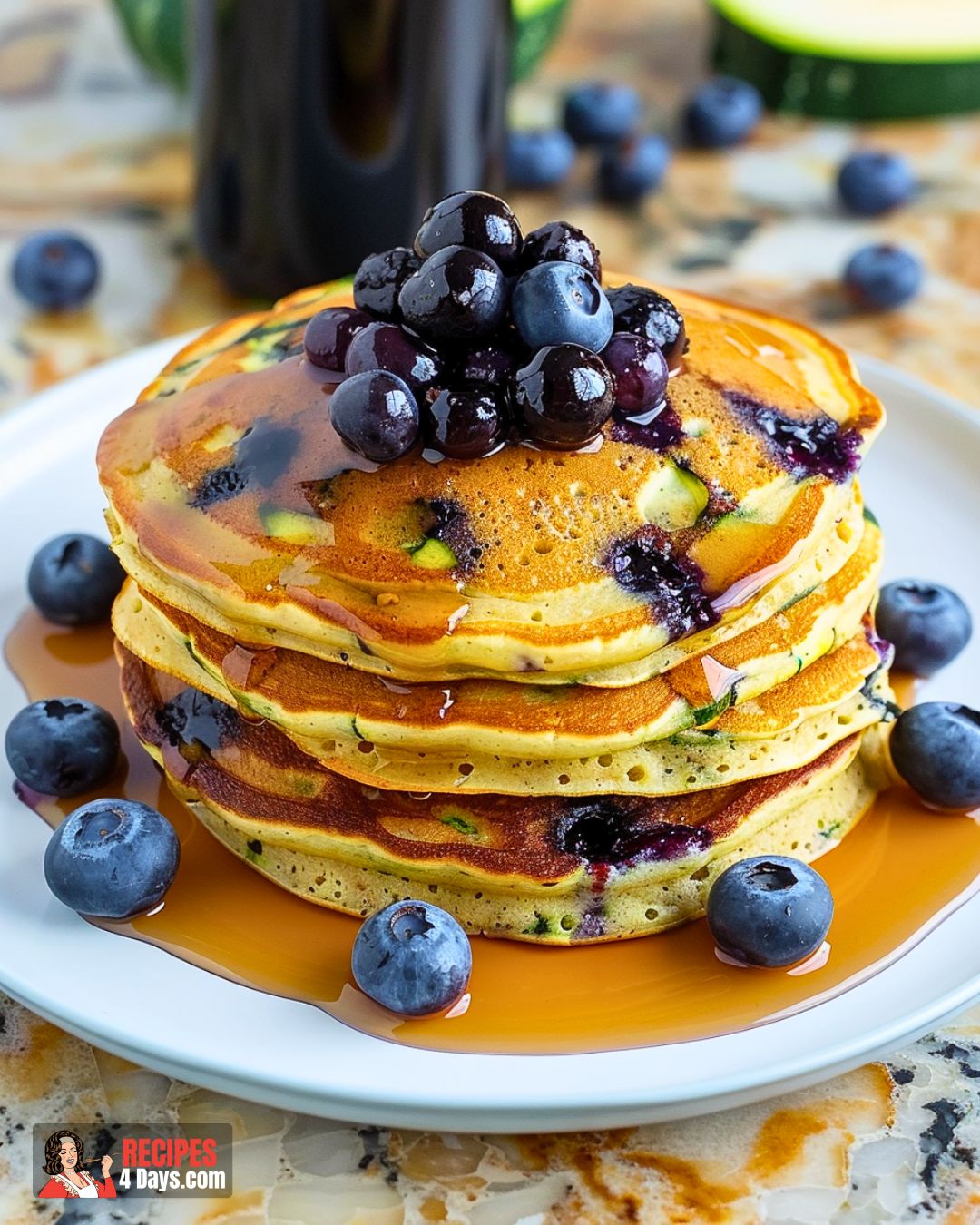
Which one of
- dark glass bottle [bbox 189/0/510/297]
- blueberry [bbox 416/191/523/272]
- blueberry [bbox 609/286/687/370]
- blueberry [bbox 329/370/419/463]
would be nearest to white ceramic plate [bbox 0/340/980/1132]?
blueberry [bbox 329/370/419/463]

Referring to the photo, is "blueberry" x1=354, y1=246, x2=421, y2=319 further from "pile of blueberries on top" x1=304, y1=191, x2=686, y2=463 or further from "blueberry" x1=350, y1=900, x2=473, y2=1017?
"blueberry" x1=350, y1=900, x2=473, y2=1017

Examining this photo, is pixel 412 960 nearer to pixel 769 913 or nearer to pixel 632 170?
pixel 769 913

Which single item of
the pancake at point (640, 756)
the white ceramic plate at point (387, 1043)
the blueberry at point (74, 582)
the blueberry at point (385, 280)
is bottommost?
the blueberry at point (74, 582)

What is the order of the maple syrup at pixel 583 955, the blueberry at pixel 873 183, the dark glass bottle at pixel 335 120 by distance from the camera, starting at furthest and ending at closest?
1. the blueberry at pixel 873 183
2. the dark glass bottle at pixel 335 120
3. the maple syrup at pixel 583 955

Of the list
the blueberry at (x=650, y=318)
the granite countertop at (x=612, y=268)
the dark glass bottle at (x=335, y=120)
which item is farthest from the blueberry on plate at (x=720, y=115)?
the blueberry at (x=650, y=318)

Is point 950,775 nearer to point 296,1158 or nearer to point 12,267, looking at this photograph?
Result: point 296,1158

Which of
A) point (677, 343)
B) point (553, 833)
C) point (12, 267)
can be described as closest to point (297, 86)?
point (12, 267)

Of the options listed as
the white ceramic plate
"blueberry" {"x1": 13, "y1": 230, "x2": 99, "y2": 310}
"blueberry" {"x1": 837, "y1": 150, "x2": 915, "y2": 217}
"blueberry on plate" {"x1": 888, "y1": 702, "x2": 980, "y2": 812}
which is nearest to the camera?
the white ceramic plate

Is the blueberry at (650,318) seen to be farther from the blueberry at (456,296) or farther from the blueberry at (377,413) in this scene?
the blueberry at (377,413)
